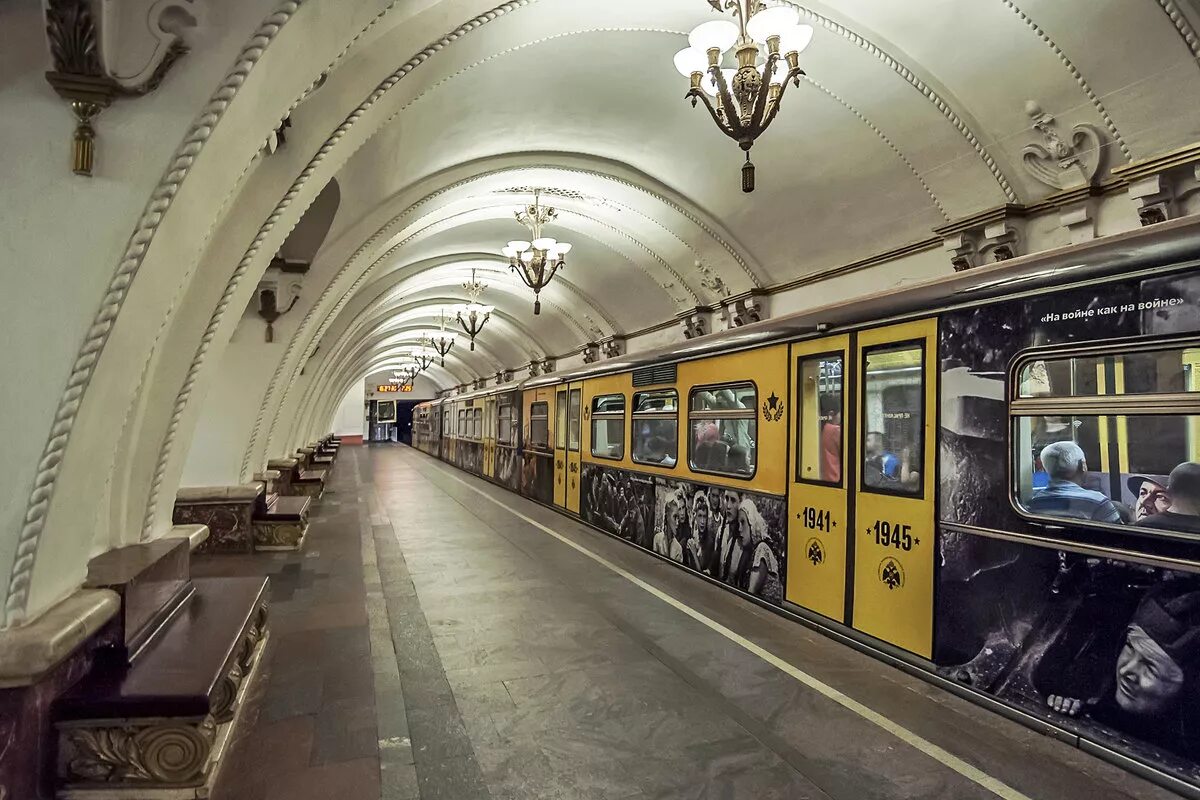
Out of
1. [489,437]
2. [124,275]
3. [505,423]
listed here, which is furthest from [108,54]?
[489,437]

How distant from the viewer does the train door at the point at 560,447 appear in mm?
10602

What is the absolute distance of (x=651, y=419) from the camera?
7.52 metres

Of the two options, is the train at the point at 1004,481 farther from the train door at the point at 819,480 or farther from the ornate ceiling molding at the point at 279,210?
the ornate ceiling molding at the point at 279,210

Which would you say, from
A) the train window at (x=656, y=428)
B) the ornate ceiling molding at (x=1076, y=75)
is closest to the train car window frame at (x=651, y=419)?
the train window at (x=656, y=428)

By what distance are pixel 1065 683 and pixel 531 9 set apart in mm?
5288

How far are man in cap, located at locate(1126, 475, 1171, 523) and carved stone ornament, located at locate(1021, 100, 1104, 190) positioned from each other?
3.12 m

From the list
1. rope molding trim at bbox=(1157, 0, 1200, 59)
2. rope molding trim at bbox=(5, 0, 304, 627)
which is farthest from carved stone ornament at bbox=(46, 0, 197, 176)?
rope molding trim at bbox=(1157, 0, 1200, 59)

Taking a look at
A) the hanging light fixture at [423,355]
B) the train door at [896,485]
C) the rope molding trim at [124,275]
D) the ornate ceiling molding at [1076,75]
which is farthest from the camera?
the hanging light fixture at [423,355]

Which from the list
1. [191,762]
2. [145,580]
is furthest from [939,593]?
[145,580]

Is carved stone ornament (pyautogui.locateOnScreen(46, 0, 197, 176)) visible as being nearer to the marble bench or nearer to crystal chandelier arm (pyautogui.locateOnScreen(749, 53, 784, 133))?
the marble bench

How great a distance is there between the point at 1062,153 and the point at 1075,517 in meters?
3.35

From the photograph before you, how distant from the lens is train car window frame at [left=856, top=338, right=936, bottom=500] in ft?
12.9

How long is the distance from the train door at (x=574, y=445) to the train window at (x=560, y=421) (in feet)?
0.75

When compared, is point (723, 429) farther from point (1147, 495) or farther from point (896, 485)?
point (1147, 495)
